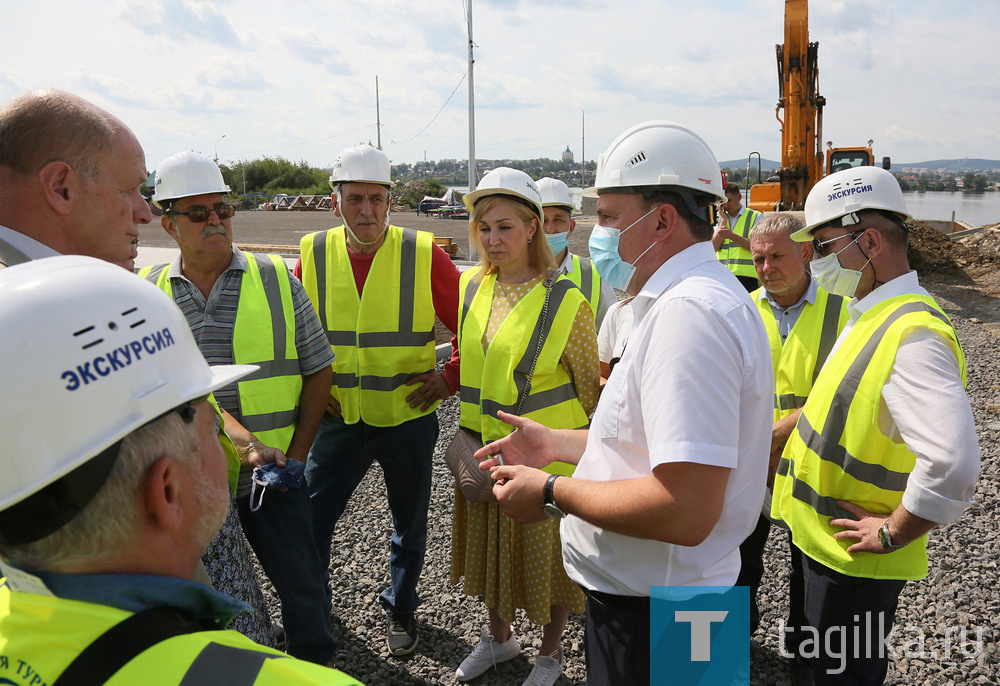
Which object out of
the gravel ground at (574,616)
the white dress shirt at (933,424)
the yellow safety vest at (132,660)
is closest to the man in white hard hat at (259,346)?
the gravel ground at (574,616)

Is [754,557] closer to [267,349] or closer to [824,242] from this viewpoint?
[824,242]

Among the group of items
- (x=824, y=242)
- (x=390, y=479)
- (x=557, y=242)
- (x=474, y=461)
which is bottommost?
(x=390, y=479)

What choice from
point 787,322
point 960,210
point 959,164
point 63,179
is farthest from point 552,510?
point 959,164

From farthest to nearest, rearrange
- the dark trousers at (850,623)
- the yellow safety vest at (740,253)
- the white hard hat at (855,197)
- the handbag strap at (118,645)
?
the yellow safety vest at (740,253) → the white hard hat at (855,197) → the dark trousers at (850,623) → the handbag strap at (118,645)

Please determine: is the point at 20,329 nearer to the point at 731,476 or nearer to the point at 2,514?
the point at 2,514

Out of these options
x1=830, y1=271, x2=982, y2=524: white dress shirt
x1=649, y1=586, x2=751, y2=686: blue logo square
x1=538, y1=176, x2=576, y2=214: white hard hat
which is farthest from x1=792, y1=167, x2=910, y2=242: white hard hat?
x1=538, y1=176, x2=576, y2=214: white hard hat

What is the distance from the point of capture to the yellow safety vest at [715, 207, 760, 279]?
7168 millimetres

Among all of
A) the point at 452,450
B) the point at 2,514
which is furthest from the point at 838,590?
the point at 2,514

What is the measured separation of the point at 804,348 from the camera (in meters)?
3.30

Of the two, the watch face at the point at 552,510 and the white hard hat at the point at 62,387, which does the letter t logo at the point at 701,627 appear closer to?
the watch face at the point at 552,510

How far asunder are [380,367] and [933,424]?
248 cm

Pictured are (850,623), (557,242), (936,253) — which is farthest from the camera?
(936,253)

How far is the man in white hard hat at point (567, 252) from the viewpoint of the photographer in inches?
178

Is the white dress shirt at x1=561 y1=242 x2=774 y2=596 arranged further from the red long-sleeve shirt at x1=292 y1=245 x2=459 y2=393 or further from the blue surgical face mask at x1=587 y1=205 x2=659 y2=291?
the red long-sleeve shirt at x1=292 y1=245 x2=459 y2=393
